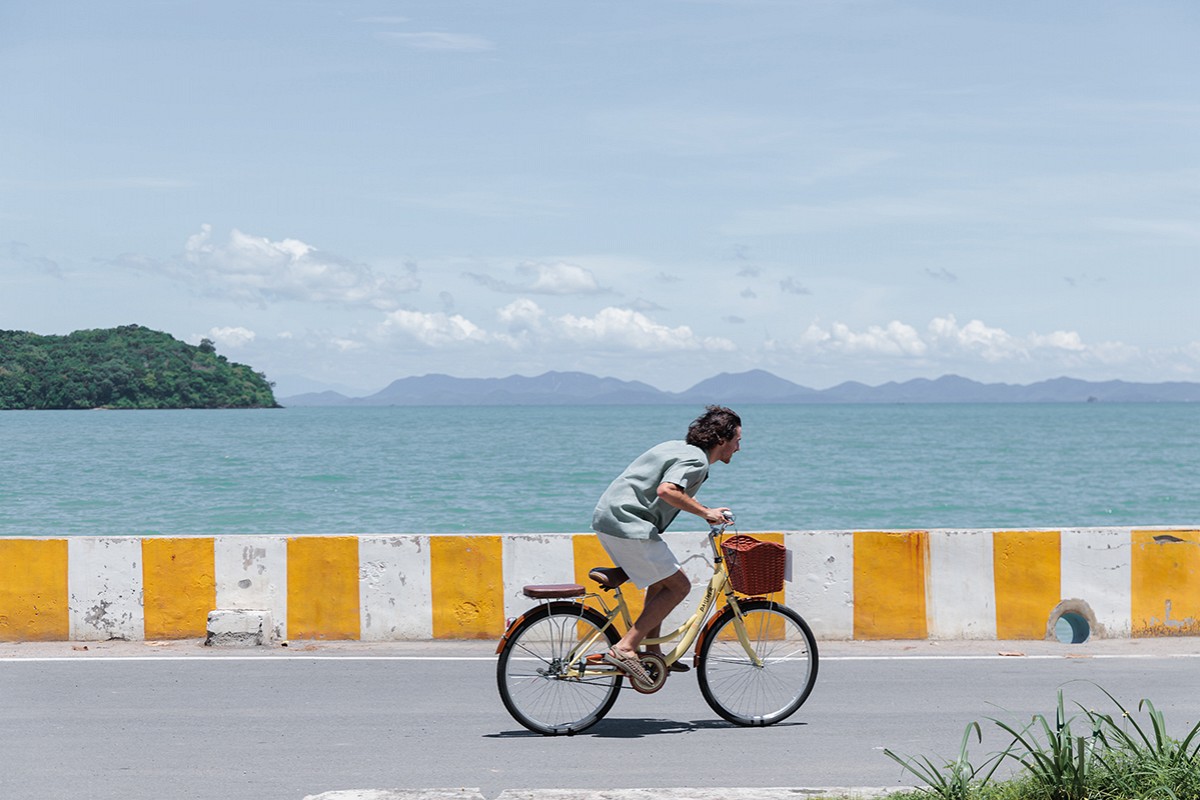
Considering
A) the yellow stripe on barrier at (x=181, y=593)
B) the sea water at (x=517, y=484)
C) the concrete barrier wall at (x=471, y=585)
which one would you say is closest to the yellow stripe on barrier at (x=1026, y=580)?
the concrete barrier wall at (x=471, y=585)

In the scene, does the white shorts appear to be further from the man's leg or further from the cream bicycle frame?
the cream bicycle frame

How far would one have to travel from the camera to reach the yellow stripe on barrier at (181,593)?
10297 mm

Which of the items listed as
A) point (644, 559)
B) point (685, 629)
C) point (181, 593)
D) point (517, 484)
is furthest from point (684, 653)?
point (517, 484)

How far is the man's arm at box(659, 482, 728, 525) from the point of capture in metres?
7.11

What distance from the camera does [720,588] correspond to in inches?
298

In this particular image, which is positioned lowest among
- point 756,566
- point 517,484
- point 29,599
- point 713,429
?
point 517,484

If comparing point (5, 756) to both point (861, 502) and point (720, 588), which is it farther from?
point (861, 502)

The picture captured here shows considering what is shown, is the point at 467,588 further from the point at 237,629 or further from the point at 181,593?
the point at 181,593

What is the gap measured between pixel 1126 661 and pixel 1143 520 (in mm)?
36564

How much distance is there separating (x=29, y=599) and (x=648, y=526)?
215 inches

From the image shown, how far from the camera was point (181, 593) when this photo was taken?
10.3m

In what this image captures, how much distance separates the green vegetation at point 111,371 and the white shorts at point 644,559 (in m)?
143

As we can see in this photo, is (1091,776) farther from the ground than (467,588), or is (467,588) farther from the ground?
(467,588)

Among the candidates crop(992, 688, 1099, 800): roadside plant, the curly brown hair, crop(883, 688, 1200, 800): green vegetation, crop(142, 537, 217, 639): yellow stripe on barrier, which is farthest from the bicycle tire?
crop(142, 537, 217, 639): yellow stripe on barrier
